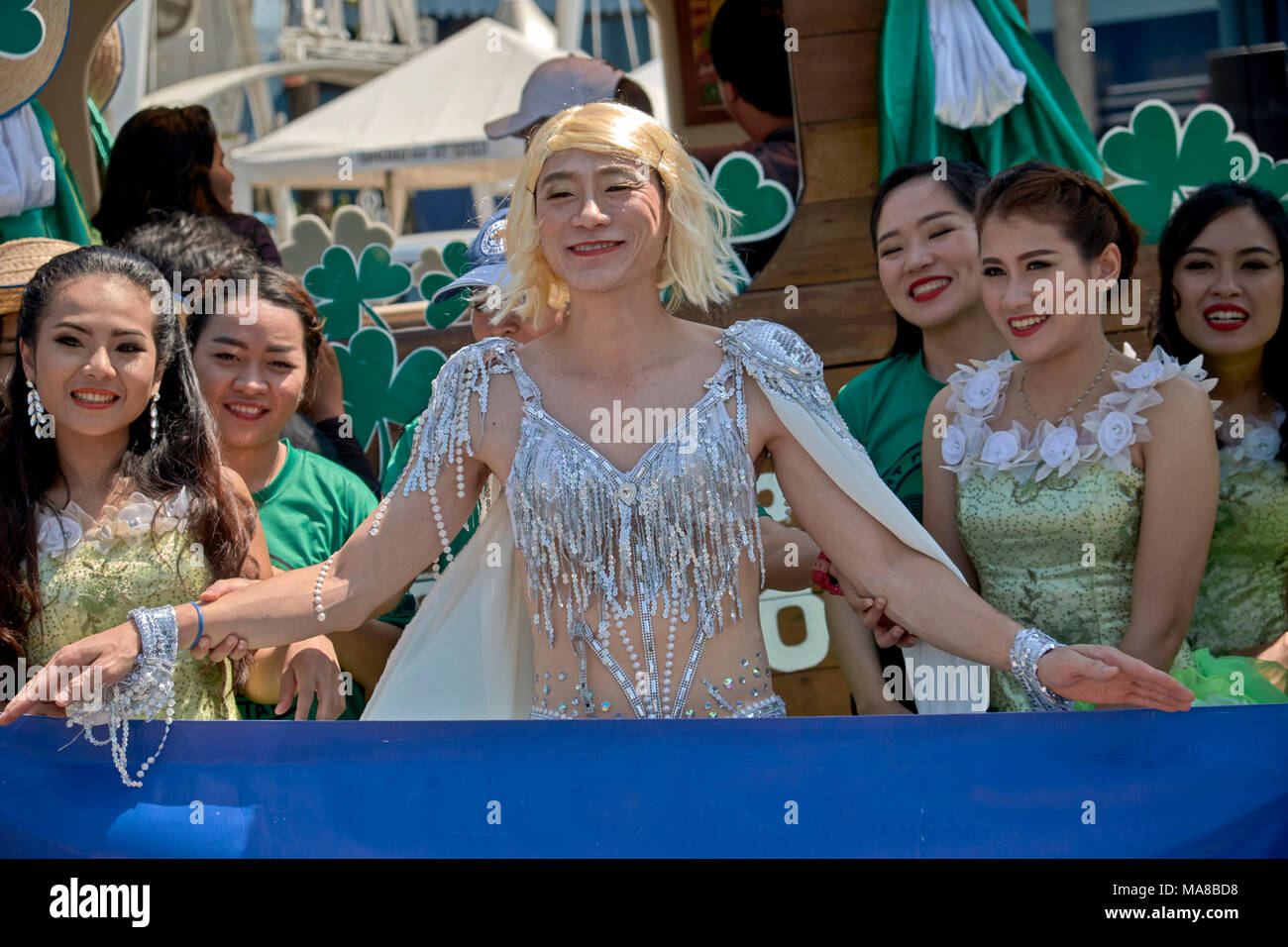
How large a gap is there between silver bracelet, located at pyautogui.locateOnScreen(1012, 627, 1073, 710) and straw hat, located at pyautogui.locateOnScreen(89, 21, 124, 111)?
3739mm

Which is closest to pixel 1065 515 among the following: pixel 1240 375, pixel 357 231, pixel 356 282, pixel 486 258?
pixel 1240 375

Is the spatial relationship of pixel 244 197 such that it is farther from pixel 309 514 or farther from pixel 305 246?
pixel 309 514

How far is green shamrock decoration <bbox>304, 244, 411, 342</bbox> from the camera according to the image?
4277 mm

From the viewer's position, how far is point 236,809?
2047 millimetres

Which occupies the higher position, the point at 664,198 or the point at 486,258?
the point at 486,258

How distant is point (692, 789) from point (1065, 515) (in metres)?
0.88

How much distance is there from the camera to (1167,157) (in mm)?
3740

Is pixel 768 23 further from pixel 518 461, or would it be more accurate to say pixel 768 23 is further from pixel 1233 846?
pixel 1233 846

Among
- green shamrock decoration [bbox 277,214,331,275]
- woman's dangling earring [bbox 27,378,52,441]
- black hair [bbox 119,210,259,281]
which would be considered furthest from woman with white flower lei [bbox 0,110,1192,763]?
green shamrock decoration [bbox 277,214,331,275]

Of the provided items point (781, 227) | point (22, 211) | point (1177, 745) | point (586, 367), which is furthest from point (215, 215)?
point (1177, 745)

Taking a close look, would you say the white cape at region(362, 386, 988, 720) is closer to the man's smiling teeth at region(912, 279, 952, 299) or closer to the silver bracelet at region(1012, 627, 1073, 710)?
the silver bracelet at region(1012, 627, 1073, 710)

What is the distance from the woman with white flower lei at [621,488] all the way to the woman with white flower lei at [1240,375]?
0.89 metres

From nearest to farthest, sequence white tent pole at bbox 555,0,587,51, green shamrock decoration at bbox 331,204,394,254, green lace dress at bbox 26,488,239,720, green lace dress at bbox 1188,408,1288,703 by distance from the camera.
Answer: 1. green lace dress at bbox 26,488,239,720
2. green lace dress at bbox 1188,408,1288,703
3. green shamrock decoration at bbox 331,204,394,254
4. white tent pole at bbox 555,0,587,51
